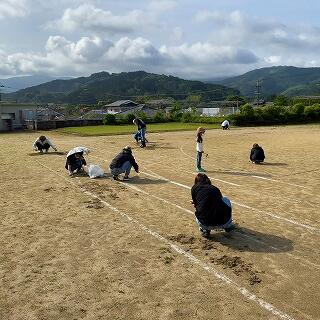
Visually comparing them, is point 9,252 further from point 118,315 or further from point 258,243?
point 258,243

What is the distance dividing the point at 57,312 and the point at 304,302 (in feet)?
11.9

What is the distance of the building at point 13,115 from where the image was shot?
52.8m

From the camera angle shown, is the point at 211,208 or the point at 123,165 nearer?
the point at 211,208

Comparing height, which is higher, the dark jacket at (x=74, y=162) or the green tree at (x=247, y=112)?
the green tree at (x=247, y=112)

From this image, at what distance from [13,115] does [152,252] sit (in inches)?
1999

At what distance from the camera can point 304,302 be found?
6098 mm

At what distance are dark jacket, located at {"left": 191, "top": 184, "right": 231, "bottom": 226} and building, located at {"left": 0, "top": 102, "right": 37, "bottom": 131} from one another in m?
48.5

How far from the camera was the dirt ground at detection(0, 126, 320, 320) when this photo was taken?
6.07 m

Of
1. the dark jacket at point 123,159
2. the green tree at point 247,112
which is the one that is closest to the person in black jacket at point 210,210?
the dark jacket at point 123,159

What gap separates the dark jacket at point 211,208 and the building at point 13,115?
48.5 metres

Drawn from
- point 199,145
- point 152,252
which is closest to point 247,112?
point 199,145

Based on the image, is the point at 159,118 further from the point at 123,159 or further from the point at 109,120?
the point at 123,159

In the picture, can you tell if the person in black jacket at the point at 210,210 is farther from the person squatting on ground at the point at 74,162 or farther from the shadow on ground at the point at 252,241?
the person squatting on ground at the point at 74,162

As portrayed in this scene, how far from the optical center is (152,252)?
8.12m
